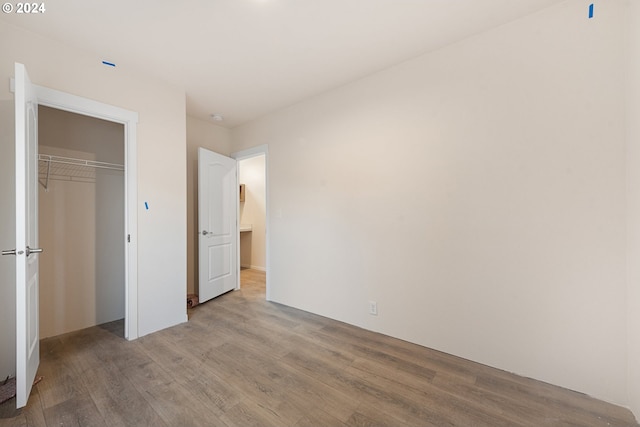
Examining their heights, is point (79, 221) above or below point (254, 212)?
below

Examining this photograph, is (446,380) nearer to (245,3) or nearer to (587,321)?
(587,321)

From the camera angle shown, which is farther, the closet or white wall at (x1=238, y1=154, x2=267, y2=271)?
white wall at (x1=238, y1=154, x2=267, y2=271)

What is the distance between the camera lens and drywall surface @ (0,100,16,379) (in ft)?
6.11

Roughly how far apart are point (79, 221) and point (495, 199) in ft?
13.3

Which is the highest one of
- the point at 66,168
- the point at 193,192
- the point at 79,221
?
the point at 66,168

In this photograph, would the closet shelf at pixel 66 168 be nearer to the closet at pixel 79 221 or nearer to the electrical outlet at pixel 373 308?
the closet at pixel 79 221

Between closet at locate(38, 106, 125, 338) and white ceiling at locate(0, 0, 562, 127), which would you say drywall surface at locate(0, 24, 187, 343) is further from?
closet at locate(38, 106, 125, 338)

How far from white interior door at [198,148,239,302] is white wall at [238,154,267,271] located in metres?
1.56

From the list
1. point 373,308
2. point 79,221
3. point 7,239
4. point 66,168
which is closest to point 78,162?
point 66,168

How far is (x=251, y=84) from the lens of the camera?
2852 mm

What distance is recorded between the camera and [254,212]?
5879 millimetres

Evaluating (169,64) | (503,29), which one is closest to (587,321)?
(503,29)
